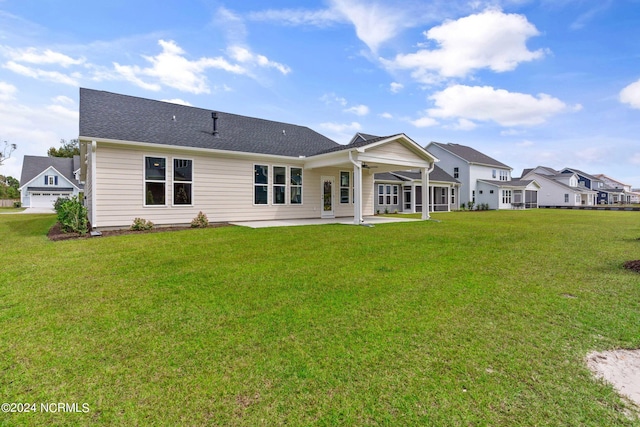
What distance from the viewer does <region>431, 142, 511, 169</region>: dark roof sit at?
3416cm

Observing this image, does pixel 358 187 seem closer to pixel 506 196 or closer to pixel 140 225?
pixel 140 225

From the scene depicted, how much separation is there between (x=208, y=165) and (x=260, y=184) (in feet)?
8.01

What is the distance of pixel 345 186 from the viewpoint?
55.4ft

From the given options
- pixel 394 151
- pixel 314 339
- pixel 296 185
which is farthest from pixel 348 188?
pixel 314 339

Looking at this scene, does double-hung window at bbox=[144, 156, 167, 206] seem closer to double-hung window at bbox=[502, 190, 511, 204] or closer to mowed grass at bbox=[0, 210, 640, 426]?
mowed grass at bbox=[0, 210, 640, 426]

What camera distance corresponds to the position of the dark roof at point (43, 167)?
130 ft

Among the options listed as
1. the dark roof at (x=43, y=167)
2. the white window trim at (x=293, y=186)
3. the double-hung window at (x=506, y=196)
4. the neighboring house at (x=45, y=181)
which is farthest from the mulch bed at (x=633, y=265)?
the dark roof at (x=43, y=167)

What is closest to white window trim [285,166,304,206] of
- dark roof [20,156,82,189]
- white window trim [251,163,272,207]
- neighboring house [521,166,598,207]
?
white window trim [251,163,272,207]

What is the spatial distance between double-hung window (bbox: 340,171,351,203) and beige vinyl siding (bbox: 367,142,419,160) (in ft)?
11.3

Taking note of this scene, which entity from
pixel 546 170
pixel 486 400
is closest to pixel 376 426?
pixel 486 400

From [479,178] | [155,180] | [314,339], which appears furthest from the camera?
[479,178]

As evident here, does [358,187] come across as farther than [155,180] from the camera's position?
Yes

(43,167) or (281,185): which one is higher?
(43,167)

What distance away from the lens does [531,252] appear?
7.07m
